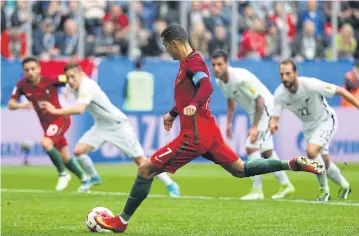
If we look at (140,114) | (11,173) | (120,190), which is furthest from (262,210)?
(140,114)

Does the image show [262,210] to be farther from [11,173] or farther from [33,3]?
[33,3]

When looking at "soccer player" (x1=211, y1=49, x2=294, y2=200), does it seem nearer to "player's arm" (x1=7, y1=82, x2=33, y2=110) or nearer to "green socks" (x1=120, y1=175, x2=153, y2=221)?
"player's arm" (x1=7, y1=82, x2=33, y2=110)

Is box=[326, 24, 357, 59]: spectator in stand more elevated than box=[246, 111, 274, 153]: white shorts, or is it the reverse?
box=[246, 111, 274, 153]: white shorts

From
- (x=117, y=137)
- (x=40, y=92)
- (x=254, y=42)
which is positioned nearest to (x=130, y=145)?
(x=117, y=137)

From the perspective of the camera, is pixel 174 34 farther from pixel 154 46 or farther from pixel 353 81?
pixel 353 81

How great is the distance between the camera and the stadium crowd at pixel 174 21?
24641 millimetres

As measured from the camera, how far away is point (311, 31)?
27.9 meters

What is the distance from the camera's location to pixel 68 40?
25031 millimetres

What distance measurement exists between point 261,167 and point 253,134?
4.77m

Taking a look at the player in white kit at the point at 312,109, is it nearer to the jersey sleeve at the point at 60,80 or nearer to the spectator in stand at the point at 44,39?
the jersey sleeve at the point at 60,80

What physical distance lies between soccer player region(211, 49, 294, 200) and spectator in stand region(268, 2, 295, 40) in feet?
33.7

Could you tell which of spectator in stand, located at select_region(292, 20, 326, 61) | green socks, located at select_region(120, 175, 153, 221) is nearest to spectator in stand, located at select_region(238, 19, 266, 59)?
spectator in stand, located at select_region(292, 20, 326, 61)

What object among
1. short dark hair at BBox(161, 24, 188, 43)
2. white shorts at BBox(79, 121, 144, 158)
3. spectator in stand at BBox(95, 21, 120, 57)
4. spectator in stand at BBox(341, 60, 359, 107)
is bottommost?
spectator in stand at BBox(341, 60, 359, 107)

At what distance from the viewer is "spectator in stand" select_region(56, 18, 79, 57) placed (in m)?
24.8
